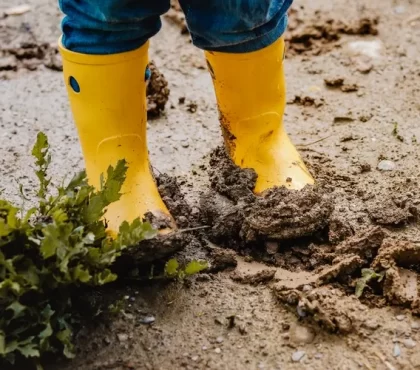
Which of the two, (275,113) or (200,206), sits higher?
(275,113)

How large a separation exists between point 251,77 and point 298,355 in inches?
20.9

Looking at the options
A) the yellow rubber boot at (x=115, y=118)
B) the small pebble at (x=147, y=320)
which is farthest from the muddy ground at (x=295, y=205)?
the yellow rubber boot at (x=115, y=118)

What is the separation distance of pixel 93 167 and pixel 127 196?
9 cm

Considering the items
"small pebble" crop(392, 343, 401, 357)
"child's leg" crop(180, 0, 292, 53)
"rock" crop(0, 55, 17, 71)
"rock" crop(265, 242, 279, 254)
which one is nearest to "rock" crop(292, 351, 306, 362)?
"small pebble" crop(392, 343, 401, 357)

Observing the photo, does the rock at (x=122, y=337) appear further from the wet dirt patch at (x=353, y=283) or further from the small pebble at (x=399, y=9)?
the small pebble at (x=399, y=9)

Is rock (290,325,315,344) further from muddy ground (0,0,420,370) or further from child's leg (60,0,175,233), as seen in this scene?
child's leg (60,0,175,233)

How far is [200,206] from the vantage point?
1.54 m

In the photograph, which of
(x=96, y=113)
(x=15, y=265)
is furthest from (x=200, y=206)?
(x=15, y=265)

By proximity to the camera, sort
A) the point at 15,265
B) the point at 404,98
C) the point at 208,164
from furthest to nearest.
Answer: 1. the point at 404,98
2. the point at 208,164
3. the point at 15,265

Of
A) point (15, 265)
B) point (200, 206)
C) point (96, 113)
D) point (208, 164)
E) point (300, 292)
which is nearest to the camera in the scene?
point (15, 265)

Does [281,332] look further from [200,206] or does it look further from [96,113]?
[96,113]

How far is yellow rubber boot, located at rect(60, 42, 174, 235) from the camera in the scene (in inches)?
55.2

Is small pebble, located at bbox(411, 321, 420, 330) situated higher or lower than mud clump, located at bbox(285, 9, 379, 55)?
higher

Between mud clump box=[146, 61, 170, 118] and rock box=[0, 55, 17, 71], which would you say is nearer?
mud clump box=[146, 61, 170, 118]
